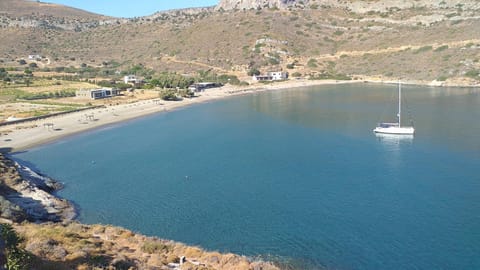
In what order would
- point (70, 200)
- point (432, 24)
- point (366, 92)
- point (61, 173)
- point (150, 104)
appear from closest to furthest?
point (70, 200)
point (61, 173)
point (150, 104)
point (366, 92)
point (432, 24)

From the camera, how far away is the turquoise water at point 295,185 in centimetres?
2311

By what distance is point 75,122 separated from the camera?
2395 inches

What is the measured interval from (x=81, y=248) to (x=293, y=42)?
127 meters

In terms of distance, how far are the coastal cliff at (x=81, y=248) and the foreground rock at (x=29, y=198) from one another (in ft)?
0.19

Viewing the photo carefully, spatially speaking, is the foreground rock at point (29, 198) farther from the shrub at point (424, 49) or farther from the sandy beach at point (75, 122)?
the shrub at point (424, 49)

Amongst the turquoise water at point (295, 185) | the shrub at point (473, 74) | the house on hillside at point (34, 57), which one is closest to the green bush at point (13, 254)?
the turquoise water at point (295, 185)

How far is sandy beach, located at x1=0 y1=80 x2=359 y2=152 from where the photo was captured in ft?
164

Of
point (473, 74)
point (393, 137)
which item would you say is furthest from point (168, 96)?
point (473, 74)

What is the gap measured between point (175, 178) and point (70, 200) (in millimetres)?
8398

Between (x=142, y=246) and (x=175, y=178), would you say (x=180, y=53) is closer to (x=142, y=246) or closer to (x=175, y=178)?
(x=175, y=178)

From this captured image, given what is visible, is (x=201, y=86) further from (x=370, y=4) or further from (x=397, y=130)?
(x=370, y=4)

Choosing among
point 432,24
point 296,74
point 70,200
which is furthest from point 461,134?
point 432,24

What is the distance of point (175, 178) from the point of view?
118ft

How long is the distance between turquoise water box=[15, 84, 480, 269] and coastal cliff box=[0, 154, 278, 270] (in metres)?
2.72
